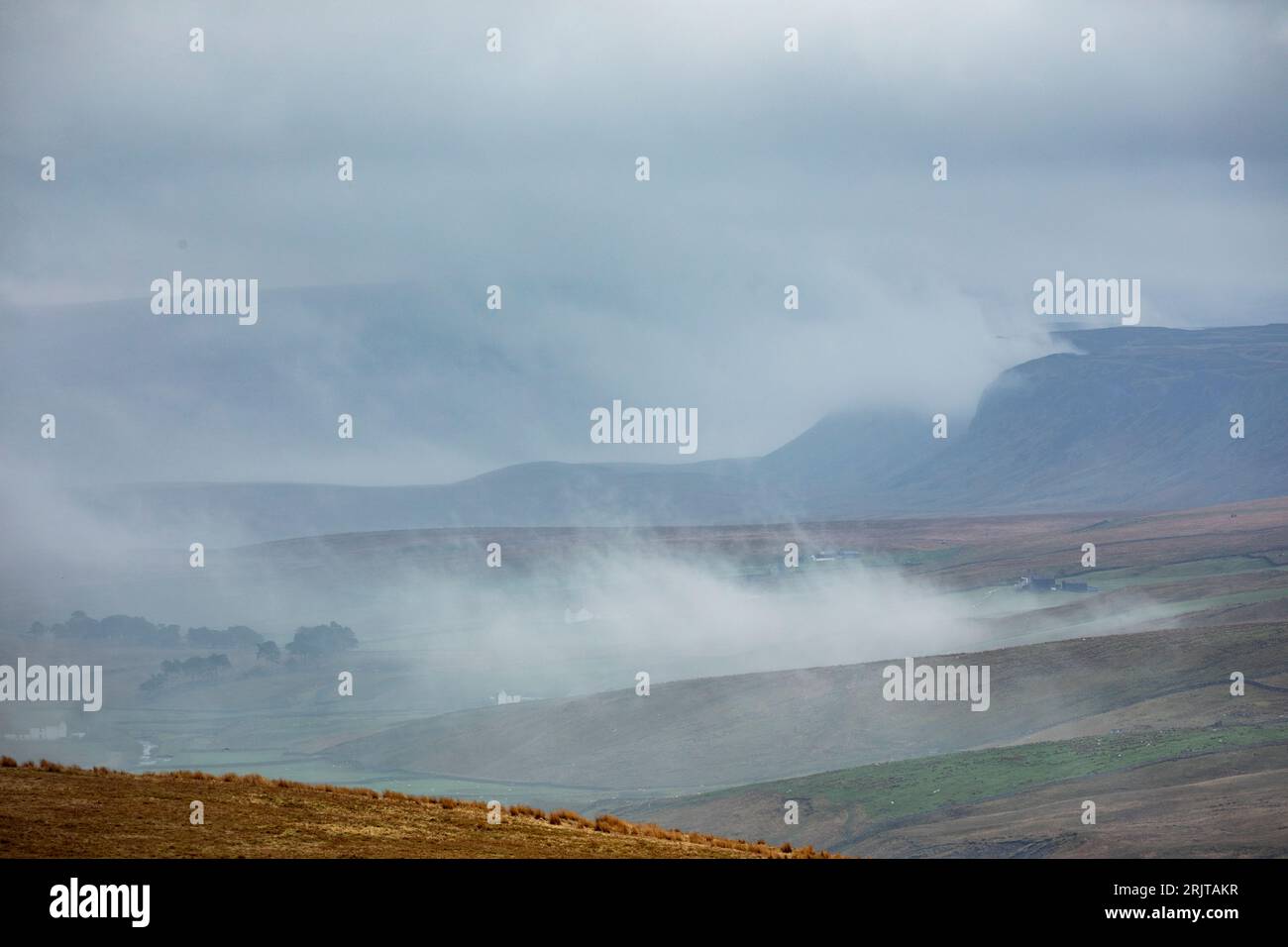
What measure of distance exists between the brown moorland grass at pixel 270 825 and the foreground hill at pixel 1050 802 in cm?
7339

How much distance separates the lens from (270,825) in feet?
99.3

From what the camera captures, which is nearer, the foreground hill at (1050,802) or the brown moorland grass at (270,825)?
the brown moorland grass at (270,825)

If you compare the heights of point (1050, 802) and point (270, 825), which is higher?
point (270, 825)

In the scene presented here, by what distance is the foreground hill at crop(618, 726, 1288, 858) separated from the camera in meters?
109

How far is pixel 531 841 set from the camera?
31.4m

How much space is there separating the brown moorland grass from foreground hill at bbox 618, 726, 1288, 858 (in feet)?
241

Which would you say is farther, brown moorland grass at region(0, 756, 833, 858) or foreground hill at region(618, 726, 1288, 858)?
foreground hill at region(618, 726, 1288, 858)

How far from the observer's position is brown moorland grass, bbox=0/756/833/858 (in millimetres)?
27438

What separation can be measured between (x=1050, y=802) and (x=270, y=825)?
387ft

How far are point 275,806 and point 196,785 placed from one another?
9.83ft

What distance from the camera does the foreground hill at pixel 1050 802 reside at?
358ft

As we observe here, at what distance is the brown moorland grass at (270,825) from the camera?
27.4 metres
